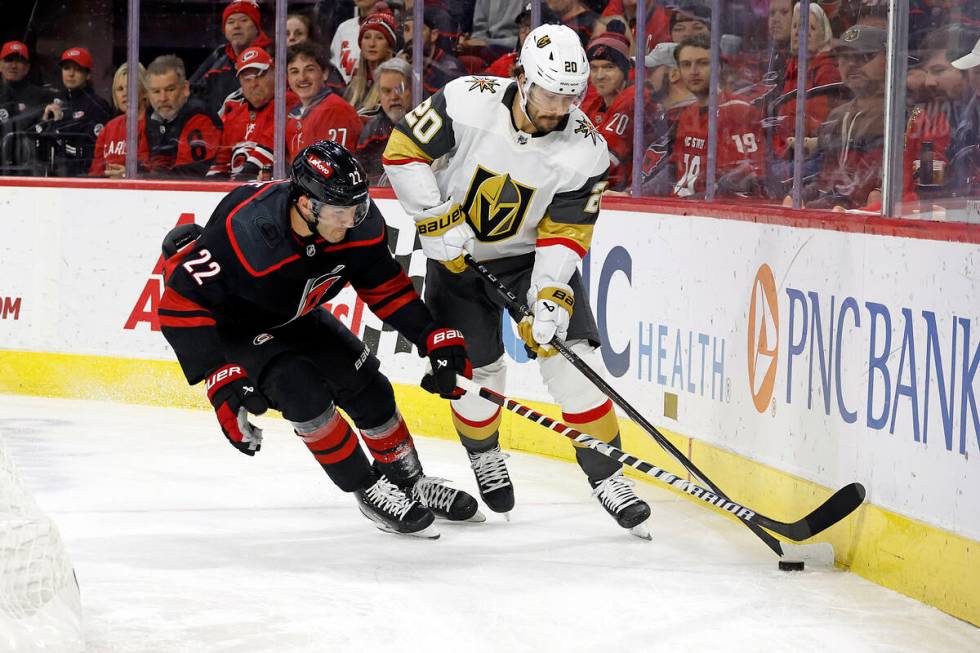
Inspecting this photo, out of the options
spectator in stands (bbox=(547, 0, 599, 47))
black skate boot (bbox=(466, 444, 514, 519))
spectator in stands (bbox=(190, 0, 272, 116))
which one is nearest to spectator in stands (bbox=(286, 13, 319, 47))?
spectator in stands (bbox=(190, 0, 272, 116))

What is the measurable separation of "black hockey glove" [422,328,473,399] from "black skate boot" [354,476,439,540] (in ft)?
1.02

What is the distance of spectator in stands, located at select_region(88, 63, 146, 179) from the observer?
6.26 meters

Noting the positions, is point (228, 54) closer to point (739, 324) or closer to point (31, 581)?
point (739, 324)

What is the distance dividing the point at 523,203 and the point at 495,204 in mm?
77

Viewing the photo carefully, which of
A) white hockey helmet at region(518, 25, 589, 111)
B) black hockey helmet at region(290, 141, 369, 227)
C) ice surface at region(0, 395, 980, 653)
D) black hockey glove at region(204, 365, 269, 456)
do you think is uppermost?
white hockey helmet at region(518, 25, 589, 111)

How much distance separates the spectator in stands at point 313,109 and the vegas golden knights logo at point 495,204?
2252 mm

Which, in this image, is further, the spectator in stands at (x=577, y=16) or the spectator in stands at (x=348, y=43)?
the spectator in stands at (x=348, y=43)

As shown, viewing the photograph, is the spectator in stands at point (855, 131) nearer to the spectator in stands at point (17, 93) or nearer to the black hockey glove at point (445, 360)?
the black hockey glove at point (445, 360)

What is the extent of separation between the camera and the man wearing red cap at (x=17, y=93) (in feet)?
21.2

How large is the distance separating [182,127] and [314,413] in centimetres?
309

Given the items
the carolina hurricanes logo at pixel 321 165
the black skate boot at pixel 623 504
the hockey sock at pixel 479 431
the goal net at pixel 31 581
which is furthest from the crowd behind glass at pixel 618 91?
the goal net at pixel 31 581

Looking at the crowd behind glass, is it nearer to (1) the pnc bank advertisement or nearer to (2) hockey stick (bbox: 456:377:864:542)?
(1) the pnc bank advertisement

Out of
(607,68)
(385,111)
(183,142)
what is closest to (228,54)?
(183,142)

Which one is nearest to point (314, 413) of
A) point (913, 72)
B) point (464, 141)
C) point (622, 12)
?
point (464, 141)
